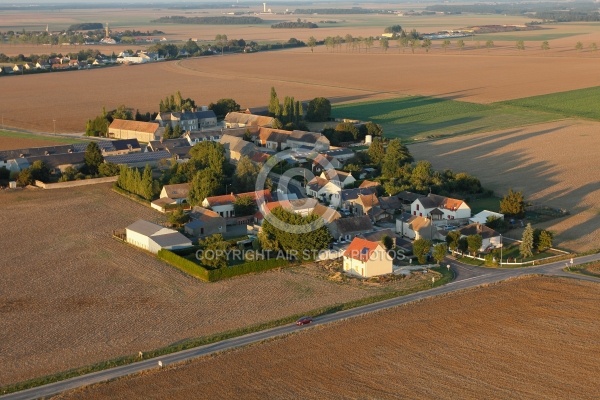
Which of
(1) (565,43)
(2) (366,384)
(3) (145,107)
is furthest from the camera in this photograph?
(1) (565,43)

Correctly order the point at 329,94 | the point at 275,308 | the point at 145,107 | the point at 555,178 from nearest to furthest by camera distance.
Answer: the point at 275,308, the point at 555,178, the point at 145,107, the point at 329,94

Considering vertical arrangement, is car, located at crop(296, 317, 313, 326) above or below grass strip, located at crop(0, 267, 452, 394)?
above

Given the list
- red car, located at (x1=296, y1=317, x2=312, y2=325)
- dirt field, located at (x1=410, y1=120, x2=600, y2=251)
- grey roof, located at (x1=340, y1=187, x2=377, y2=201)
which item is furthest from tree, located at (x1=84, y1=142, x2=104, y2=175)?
red car, located at (x1=296, y1=317, x2=312, y2=325)

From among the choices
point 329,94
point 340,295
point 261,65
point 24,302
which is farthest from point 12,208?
point 261,65

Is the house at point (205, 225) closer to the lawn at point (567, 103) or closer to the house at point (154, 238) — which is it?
the house at point (154, 238)

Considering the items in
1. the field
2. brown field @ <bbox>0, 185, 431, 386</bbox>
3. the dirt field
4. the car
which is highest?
the dirt field

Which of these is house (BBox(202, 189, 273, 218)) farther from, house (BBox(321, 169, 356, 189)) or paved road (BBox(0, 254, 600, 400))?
paved road (BBox(0, 254, 600, 400))

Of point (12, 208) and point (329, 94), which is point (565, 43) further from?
point (12, 208)
